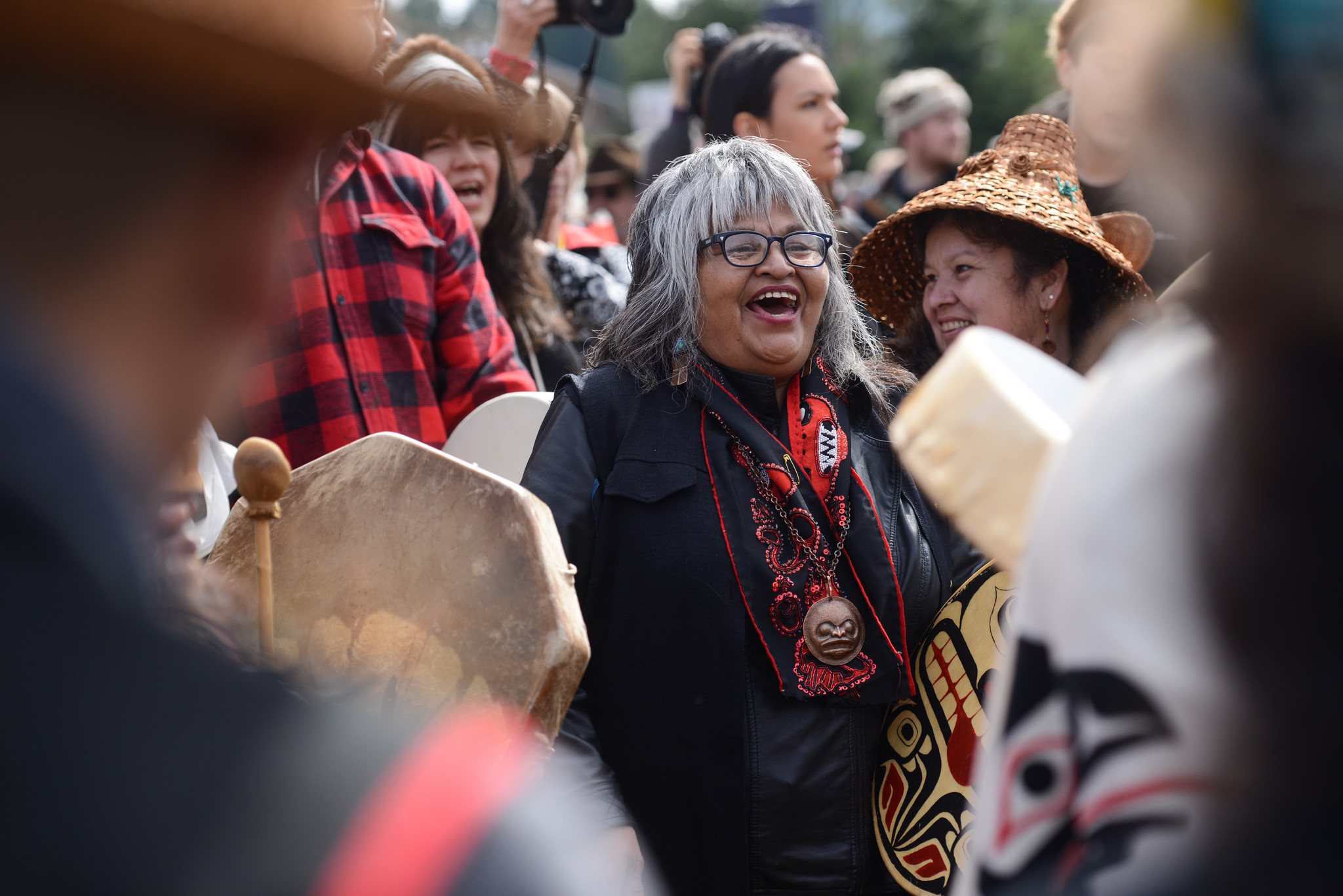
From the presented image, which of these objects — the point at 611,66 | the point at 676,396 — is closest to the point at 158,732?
the point at 676,396

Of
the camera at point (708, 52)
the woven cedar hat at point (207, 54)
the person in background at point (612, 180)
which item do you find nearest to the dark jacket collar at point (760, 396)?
the woven cedar hat at point (207, 54)

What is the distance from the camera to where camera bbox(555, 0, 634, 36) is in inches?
169

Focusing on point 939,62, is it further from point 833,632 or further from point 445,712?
point 445,712

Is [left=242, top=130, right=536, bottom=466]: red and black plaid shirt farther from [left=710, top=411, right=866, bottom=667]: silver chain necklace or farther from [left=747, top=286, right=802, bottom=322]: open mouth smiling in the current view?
[left=710, top=411, right=866, bottom=667]: silver chain necklace

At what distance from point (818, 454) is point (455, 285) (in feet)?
4.02

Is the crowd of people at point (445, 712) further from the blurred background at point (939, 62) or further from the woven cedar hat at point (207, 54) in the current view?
the blurred background at point (939, 62)

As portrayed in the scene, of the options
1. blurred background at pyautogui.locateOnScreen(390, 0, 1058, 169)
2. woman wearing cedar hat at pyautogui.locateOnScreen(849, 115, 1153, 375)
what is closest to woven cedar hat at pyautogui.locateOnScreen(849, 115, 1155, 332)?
woman wearing cedar hat at pyautogui.locateOnScreen(849, 115, 1153, 375)

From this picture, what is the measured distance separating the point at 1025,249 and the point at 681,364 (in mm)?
1042

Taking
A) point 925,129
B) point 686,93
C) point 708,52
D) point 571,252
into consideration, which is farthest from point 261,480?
point 925,129

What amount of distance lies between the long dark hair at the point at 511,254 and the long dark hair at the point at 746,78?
75 centimetres

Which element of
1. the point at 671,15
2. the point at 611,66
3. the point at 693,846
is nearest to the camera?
the point at 693,846

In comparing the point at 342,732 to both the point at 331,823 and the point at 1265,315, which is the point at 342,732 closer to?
the point at 331,823

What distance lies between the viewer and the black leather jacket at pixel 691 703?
241 cm

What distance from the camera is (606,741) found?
2.51m
